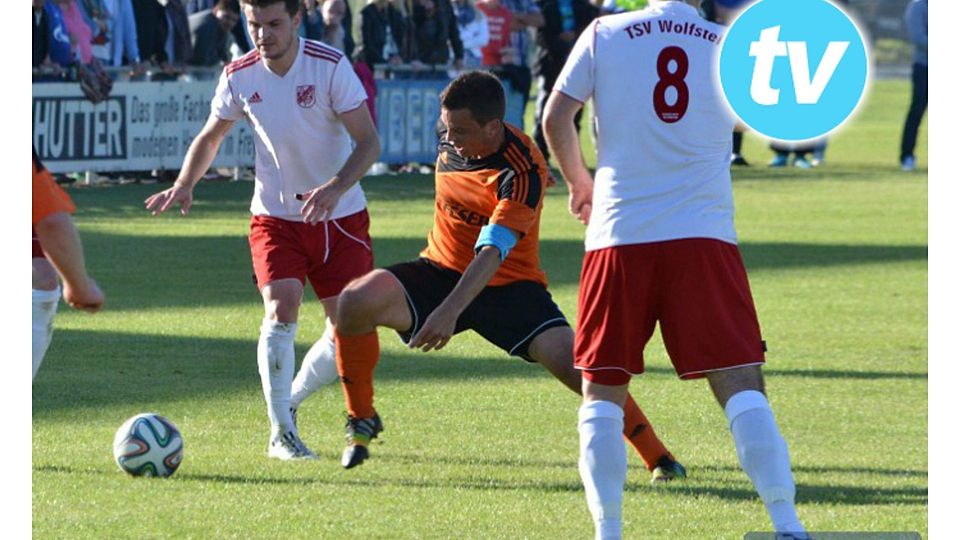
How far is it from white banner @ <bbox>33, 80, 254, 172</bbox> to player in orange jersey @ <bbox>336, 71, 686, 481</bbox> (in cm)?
1221

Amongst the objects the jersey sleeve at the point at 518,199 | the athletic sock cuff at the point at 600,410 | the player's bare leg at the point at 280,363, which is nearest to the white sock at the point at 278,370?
the player's bare leg at the point at 280,363

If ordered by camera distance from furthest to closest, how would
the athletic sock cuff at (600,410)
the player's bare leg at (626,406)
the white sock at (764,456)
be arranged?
A: the player's bare leg at (626,406)
the athletic sock cuff at (600,410)
the white sock at (764,456)

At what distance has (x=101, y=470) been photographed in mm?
7934

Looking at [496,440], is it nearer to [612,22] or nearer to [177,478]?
[177,478]

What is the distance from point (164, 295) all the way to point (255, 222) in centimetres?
539

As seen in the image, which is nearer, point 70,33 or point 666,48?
point 666,48

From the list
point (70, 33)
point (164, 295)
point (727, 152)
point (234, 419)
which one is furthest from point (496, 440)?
point (70, 33)

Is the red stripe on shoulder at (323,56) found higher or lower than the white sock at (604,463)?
higher

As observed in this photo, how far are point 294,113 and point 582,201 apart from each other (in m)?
2.32

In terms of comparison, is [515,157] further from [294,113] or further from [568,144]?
[568,144]

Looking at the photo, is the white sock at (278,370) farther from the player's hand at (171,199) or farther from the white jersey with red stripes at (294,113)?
the player's hand at (171,199)

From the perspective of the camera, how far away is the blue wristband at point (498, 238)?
696 cm

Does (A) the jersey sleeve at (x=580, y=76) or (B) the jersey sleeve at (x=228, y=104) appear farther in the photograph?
(B) the jersey sleeve at (x=228, y=104)

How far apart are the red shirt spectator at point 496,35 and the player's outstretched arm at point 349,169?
Answer: 1999cm
